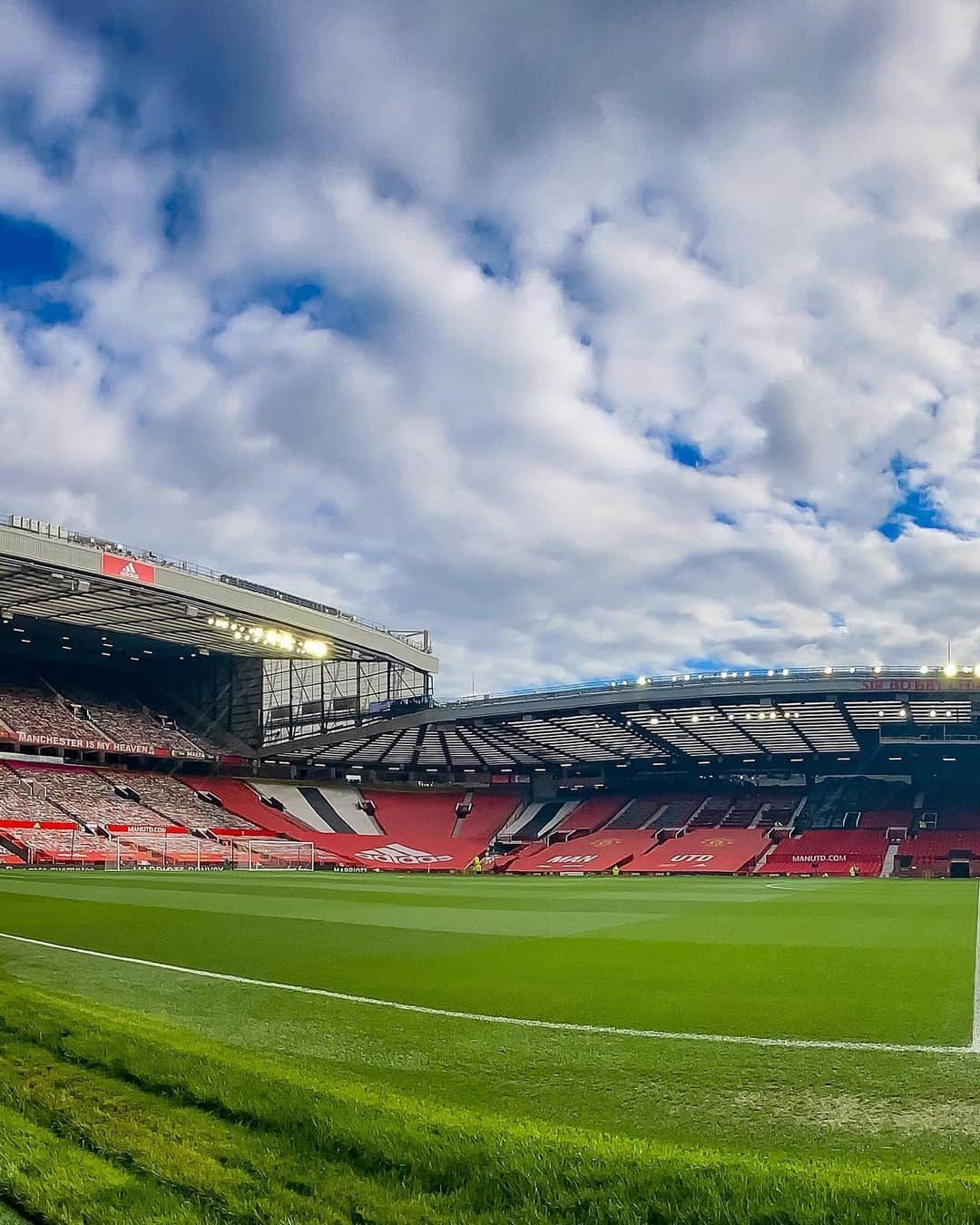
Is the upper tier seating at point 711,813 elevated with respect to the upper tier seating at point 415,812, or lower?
elevated

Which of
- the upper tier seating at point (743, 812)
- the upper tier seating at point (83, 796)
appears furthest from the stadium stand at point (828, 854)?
the upper tier seating at point (83, 796)

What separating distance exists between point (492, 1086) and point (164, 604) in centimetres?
4713

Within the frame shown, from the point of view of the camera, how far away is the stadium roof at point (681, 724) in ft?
174

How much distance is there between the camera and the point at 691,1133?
5230 mm

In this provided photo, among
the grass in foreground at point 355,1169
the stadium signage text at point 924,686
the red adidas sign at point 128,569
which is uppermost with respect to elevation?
the red adidas sign at point 128,569

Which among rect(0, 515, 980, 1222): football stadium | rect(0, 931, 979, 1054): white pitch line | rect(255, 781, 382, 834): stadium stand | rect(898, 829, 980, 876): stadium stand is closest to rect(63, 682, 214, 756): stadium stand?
rect(255, 781, 382, 834): stadium stand

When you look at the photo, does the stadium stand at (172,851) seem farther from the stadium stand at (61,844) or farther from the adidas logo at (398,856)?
the adidas logo at (398,856)

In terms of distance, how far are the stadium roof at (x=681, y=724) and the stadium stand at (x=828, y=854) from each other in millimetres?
6581

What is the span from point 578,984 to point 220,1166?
6.47m

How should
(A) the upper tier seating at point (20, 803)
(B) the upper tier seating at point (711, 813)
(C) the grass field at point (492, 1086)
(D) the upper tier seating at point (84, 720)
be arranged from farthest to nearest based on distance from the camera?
(B) the upper tier seating at point (711, 813)
(D) the upper tier seating at point (84, 720)
(A) the upper tier seating at point (20, 803)
(C) the grass field at point (492, 1086)

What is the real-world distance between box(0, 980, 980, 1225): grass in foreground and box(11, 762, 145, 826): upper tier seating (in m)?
50.7

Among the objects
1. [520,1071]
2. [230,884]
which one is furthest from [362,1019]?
[230,884]

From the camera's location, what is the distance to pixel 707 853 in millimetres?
58281

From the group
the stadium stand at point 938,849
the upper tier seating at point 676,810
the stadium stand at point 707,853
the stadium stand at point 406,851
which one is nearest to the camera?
the stadium stand at point 938,849
